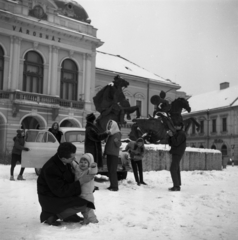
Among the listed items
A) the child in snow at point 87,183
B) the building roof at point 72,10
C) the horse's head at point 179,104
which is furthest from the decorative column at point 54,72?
the child in snow at point 87,183

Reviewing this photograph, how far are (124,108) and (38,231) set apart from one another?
745cm

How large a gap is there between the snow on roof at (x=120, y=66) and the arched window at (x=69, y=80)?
7193mm

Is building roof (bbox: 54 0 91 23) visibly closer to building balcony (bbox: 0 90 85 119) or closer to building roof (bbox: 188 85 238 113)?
building balcony (bbox: 0 90 85 119)

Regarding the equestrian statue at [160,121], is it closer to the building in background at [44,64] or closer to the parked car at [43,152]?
the parked car at [43,152]

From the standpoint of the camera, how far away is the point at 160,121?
15766mm

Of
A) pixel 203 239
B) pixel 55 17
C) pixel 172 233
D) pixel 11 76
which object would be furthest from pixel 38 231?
pixel 55 17

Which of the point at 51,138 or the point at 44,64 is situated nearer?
the point at 51,138

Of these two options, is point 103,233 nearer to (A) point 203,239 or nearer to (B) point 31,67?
(A) point 203,239

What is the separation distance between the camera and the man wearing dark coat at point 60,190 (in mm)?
4637

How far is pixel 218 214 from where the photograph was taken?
5.91m

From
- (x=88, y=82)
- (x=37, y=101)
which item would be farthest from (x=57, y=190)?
(x=88, y=82)

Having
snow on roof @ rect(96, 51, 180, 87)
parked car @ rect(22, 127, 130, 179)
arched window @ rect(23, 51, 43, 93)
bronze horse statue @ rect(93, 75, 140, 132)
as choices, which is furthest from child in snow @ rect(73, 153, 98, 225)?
snow on roof @ rect(96, 51, 180, 87)

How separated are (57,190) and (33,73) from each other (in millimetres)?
27349

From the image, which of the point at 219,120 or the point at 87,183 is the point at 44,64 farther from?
the point at 219,120
